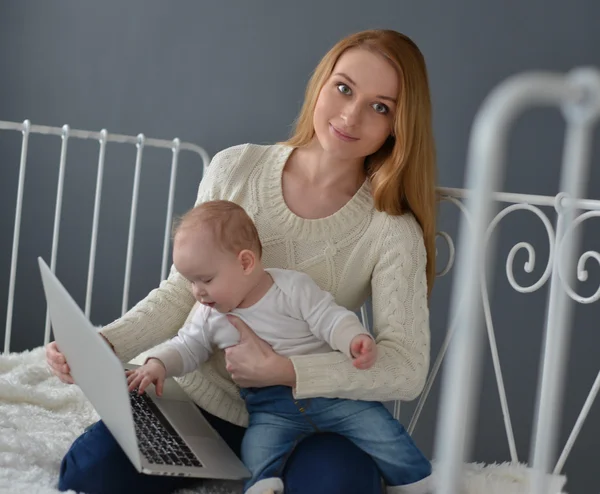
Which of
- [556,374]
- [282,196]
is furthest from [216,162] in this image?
[556,374]

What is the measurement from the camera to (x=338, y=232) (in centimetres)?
146

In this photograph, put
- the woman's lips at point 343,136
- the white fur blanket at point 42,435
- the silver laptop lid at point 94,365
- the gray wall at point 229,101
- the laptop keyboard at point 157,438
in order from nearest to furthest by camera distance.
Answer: the silver laptop lid at point 94,365
the laptop keyboard at point 157,438
the white fur blanket at point 42,435
the woman's lips at point 343,136
the gray wall at point 229,101

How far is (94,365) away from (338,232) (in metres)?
0.49

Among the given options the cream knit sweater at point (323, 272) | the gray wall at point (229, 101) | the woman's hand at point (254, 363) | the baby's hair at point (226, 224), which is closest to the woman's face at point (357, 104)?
the cream knit sweater at point (323, 272)

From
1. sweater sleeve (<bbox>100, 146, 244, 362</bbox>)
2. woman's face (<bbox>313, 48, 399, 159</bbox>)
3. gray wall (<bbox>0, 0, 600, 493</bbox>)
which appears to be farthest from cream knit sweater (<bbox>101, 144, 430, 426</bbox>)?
gray wall (<bbox>0, 0, 600, 493</bbox>)

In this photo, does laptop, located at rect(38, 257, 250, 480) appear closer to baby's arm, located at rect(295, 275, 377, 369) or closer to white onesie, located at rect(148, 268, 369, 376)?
white onesie, located at rect(148, 268, 369, 376)

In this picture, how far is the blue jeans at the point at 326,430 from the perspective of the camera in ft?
4.15

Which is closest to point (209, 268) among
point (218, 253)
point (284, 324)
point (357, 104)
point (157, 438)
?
point (218, 253)

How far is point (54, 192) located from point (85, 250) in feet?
0.65

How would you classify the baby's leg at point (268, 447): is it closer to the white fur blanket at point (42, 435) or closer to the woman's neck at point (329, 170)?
the white fur blanket at point (42, 435)

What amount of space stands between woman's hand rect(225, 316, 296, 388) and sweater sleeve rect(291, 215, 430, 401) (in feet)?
0.07

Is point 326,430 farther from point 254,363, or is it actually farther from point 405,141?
point 405,141

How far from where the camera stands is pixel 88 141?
2717mm

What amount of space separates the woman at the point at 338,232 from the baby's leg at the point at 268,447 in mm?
27
